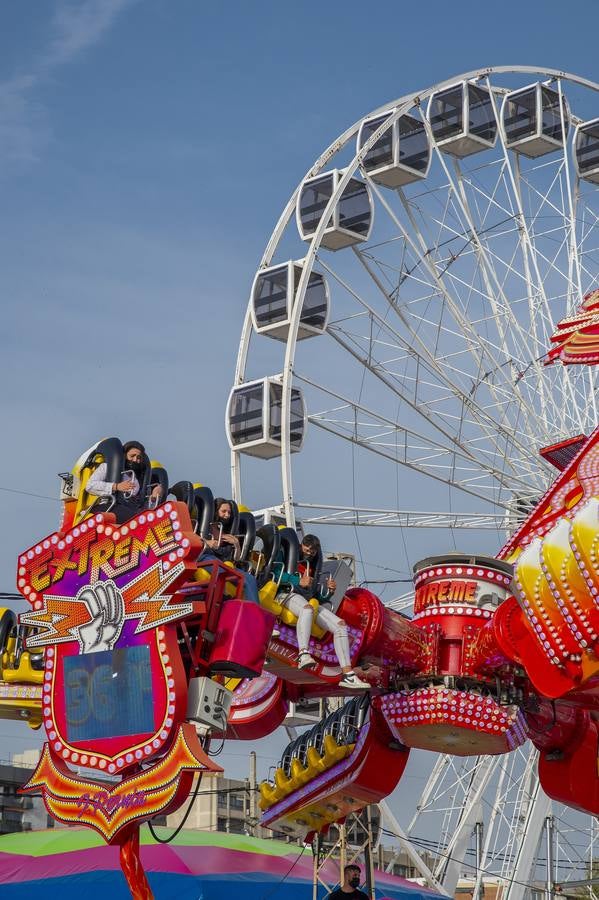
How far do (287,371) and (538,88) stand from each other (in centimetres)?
782

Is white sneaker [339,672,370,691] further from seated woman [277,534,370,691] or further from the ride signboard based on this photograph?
the ride signboard

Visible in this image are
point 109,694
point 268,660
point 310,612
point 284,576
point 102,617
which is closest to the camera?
point 109,694

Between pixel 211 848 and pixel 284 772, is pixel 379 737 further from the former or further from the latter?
pixel 211 848

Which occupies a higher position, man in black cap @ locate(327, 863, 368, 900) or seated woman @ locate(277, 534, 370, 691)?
seated woman @ locate(277, 534, 370, 691)

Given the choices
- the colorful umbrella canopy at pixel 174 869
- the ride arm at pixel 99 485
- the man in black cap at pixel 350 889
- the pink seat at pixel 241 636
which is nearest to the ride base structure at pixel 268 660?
the pink seat at pixel 241 636

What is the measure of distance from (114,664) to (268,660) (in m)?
2.25

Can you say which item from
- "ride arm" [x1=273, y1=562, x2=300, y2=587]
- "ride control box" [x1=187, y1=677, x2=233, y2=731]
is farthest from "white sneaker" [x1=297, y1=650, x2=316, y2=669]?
"ride control box" [x1=187, y1=677, x2=233, y2=731]

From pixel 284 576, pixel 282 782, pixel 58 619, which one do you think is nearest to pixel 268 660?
pixel 284 576

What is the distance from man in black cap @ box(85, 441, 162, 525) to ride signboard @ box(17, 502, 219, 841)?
0.29 metres

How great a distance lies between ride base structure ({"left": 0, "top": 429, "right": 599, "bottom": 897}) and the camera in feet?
53.0

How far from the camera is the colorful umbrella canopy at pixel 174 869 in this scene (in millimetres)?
21844

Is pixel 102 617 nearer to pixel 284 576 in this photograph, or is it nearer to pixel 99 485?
pixel 99 485

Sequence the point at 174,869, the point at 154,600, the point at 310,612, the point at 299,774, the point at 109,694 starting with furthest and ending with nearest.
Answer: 1. the point at 174,869
2. the point at 299,774
3. the point at 310,612
4. the point at 109,694
5. the point at 154,600

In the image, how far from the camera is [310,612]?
17.8 meters
